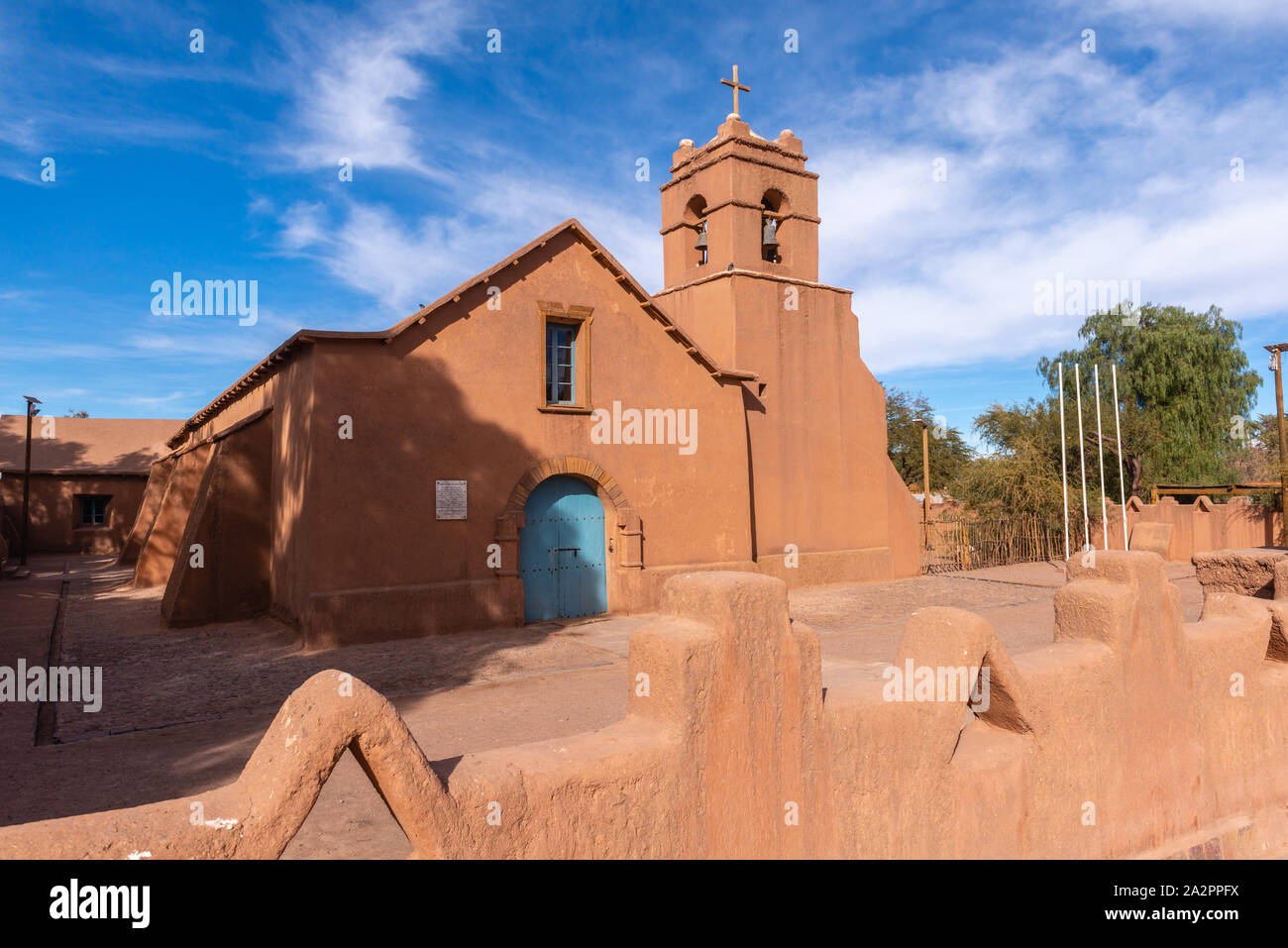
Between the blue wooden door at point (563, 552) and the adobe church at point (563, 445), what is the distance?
0.04 metres

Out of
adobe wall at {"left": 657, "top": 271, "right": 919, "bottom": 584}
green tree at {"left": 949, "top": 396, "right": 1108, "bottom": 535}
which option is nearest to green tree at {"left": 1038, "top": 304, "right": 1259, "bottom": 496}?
green tree at {"left": 949, "top": 396, "right": 1108, "bottom": 535}

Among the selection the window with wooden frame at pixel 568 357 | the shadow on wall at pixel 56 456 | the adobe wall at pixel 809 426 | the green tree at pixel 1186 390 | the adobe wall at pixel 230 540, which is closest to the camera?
the adobe wall at pixel 230 540

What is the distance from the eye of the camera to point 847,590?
17469 millimetres

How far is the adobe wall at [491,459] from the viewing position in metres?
11.8

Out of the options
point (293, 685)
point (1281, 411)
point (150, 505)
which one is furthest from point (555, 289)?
point (1281, 411)

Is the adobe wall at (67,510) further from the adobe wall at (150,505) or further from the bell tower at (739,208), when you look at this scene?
the bell tower at (739,208)

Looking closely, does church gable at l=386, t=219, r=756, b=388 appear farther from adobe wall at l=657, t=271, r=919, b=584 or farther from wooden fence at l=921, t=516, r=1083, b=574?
wooden fence at l=921, t=516, r=1083, b=574

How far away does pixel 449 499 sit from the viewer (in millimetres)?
12641

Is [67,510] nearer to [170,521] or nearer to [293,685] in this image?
[170,521]

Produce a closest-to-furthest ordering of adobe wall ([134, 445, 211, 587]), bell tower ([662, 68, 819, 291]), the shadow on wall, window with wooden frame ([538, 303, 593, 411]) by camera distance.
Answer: window with wooden frame ([538, 303, 593, 411])
adobe wall ([134, 445, 211, 587])
bell tower ([662, 68, 819, 291])
the shadow on wall

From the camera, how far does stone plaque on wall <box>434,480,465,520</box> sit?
1254 cm

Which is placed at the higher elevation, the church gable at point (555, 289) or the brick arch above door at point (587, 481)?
the church gable at point (555, 289)

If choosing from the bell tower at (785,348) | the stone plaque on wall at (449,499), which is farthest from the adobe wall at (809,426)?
the stone plaque on wall at (449,499)

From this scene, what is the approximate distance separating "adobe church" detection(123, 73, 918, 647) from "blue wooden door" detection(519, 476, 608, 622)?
1.5 inches
